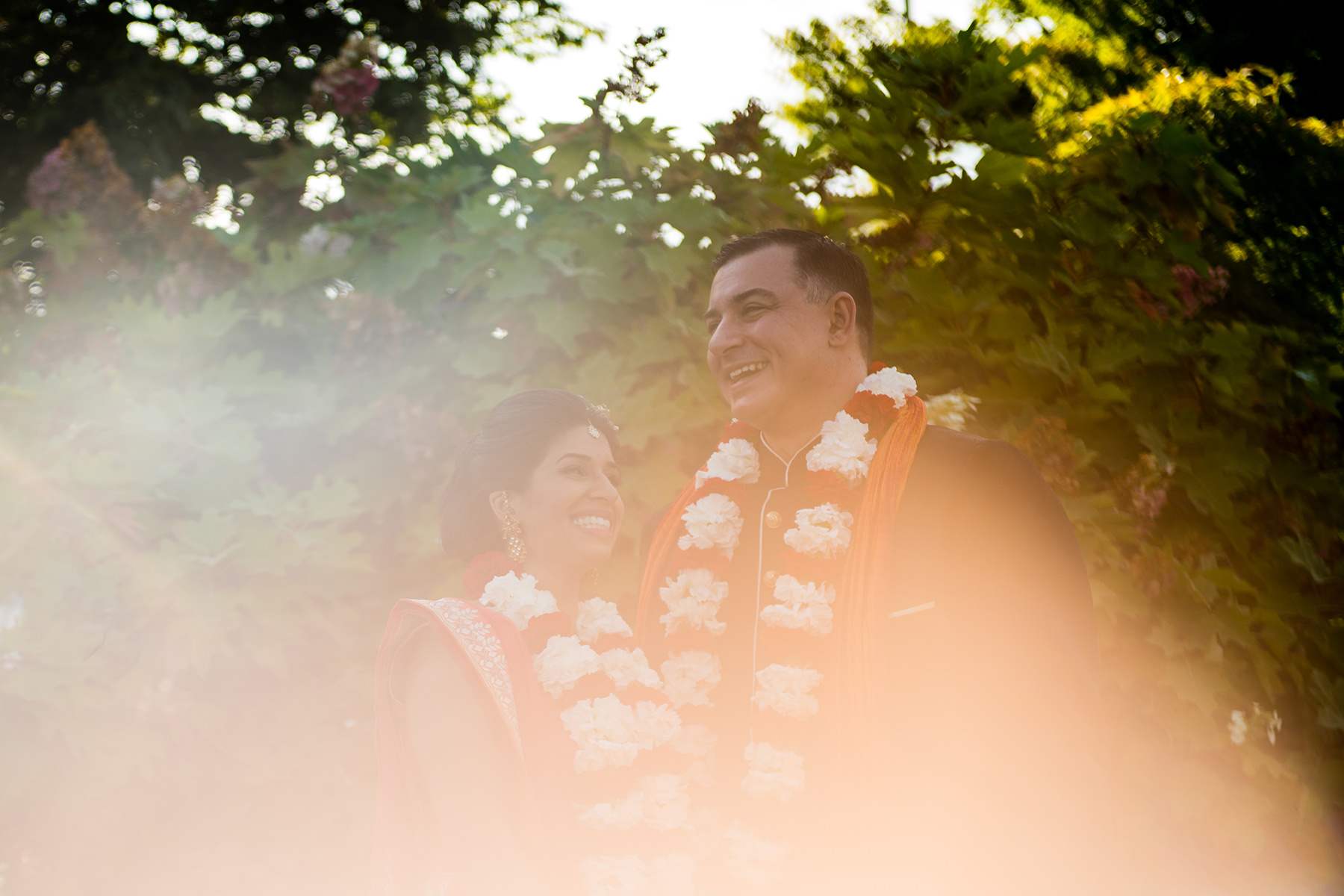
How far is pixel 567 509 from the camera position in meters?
2.63

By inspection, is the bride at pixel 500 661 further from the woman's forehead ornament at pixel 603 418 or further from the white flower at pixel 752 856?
the white flower at pixel 752 856

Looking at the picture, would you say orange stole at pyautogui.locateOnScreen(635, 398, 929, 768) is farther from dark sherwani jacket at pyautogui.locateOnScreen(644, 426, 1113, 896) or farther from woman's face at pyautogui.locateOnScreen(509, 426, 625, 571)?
woman's face at pyautogui.locateOnScreen(509, 426, 625, 571)

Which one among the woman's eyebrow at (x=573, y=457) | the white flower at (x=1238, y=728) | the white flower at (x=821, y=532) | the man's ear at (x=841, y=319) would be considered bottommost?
the white flower at (x=1238, y=728)

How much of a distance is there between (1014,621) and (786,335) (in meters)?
0.95

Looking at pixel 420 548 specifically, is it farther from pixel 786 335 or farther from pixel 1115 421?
pixel 1115 421

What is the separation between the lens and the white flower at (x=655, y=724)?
236cm

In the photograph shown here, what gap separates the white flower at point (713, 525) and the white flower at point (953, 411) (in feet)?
2.72

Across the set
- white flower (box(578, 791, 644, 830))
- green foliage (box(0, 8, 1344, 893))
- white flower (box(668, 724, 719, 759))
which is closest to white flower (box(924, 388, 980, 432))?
green foliage (box(0, 8, 1344, 893))

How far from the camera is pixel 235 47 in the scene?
6.61m

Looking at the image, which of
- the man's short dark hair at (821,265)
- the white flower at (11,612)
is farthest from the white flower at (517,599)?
the white flower at (11,612)

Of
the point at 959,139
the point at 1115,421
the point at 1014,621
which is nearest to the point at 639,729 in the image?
the point at 1014,621

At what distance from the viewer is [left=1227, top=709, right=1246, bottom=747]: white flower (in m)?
3.28

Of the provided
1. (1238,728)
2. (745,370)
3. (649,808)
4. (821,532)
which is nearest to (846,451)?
(821,532)

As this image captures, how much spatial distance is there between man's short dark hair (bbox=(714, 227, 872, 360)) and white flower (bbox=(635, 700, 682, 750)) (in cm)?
120
